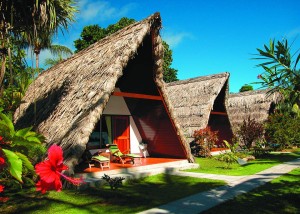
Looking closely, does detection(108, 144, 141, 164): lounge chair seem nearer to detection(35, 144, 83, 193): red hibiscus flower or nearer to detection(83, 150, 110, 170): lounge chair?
detection(83, 150, 110, 170): lounge chair

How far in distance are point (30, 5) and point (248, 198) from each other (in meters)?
6.36

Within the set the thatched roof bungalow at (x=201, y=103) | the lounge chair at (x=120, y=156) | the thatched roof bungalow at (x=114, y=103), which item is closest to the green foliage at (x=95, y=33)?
the thatched roof bungalow at (x=201, y=103)

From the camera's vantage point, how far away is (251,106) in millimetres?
20688

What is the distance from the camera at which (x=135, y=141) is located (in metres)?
12.4

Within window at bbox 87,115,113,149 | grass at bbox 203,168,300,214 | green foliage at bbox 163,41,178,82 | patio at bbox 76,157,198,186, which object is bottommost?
grass at bbox 203,168,300,214

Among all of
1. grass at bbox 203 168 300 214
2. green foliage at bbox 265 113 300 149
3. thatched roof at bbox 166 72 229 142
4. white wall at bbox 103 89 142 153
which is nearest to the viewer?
grass at bbox 203 168 300 214

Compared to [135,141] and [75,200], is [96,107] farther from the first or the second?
[135,141]

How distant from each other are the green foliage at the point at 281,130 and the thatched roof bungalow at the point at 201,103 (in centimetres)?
249

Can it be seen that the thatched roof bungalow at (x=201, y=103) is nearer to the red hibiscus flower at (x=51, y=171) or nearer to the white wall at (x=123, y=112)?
the white wall at (x=123, y=112)

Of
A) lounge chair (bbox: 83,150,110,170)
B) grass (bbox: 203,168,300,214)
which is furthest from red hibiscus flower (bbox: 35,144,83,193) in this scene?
lounge chair (bbox: 83,150,110,170)

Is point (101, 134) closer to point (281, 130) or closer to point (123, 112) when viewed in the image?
point (123, 112)

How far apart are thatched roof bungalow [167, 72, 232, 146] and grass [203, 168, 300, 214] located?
23.3 ft

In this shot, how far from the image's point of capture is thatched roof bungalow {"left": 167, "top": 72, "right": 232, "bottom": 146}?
14.4 meters

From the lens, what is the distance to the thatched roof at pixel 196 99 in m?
14.3
